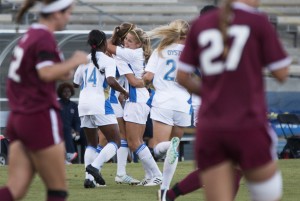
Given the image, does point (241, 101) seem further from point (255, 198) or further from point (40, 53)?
point (40, 53)

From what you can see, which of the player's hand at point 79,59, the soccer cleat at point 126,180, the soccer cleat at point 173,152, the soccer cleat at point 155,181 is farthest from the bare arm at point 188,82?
the soccer cleat at point 126,180

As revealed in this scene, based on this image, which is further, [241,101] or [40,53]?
[40,53]

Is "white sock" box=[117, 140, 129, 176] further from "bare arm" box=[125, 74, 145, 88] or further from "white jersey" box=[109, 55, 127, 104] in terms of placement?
"bare arm" box=[125, 74, 145, 88]

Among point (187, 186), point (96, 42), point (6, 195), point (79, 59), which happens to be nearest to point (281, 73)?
point (79, 59)

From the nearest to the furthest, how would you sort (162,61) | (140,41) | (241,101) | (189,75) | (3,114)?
(241,101) < (189,75) < (162,61) < (140,41) < (3,114)

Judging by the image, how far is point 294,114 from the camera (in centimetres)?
2058

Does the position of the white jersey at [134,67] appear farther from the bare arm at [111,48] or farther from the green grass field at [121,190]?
the green grass field at [121,190]

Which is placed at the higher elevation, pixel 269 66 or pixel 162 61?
pixel 269 66

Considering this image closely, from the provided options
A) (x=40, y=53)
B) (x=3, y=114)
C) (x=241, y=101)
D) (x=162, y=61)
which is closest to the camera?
(x=241, y=101)

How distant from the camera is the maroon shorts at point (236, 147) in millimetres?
5562

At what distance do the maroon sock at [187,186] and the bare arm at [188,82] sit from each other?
269 centimetres

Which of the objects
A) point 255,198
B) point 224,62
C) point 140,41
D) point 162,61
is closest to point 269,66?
point 224,62

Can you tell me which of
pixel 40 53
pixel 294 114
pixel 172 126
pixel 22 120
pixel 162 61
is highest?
pixel 40 53

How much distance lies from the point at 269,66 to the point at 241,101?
27 centimetres
